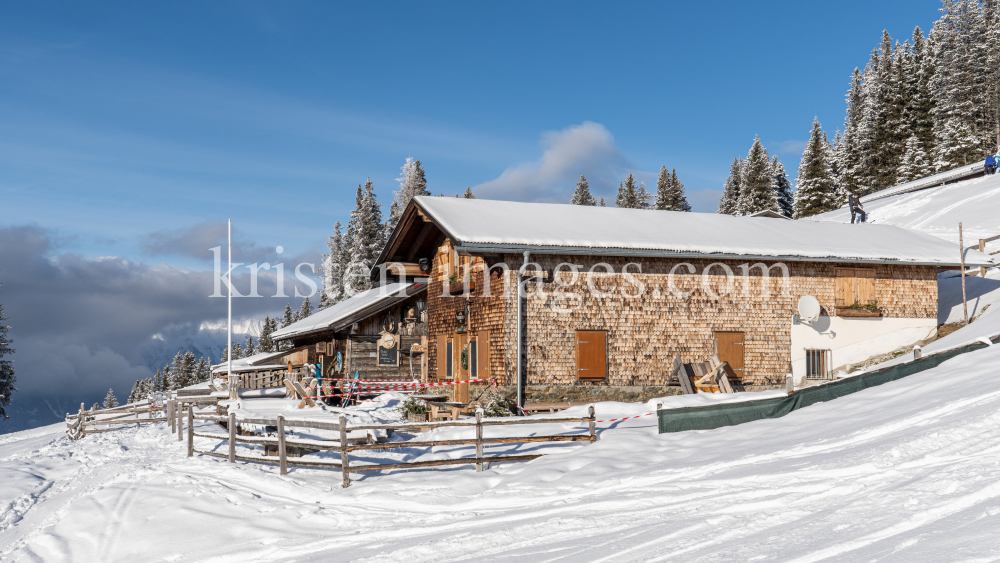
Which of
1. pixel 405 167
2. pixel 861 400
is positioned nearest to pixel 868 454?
pixel 861 400

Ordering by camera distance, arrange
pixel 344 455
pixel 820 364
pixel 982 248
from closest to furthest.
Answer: pixel 344 455 < pixel 820 364 < pixel 982 248

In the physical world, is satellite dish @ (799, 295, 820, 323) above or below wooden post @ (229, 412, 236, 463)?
above

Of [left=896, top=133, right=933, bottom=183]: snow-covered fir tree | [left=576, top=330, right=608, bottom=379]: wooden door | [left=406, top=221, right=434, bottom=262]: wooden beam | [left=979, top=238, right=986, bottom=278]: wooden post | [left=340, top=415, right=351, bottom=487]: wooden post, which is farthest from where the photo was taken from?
[left=896, top=133, right=933, bottom=183]: snow-covered fir tree

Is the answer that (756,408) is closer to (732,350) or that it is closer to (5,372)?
(732,350)

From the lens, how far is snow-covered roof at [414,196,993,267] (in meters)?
20.1

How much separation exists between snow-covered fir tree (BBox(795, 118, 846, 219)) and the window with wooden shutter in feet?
124

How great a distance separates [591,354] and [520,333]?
2219 millimetres

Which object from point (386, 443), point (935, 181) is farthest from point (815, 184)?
point (386, 443)

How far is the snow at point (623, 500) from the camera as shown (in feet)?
23.5

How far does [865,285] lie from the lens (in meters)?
23.1

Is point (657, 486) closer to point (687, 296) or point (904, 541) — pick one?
point (904, 541)

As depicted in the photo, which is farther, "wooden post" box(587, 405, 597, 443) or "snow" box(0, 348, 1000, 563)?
"wooden post" box(587, 405, 597, 443)

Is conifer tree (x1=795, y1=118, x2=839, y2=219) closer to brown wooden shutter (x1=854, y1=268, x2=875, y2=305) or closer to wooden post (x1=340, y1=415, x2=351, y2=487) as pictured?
brown wooden shutter (x1=854, y1=268, x2=875, y2=305)

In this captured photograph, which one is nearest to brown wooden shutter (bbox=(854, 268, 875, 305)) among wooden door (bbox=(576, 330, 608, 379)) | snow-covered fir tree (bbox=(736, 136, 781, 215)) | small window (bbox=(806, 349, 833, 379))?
small window (bbox=(806, 349, 833, 379))
